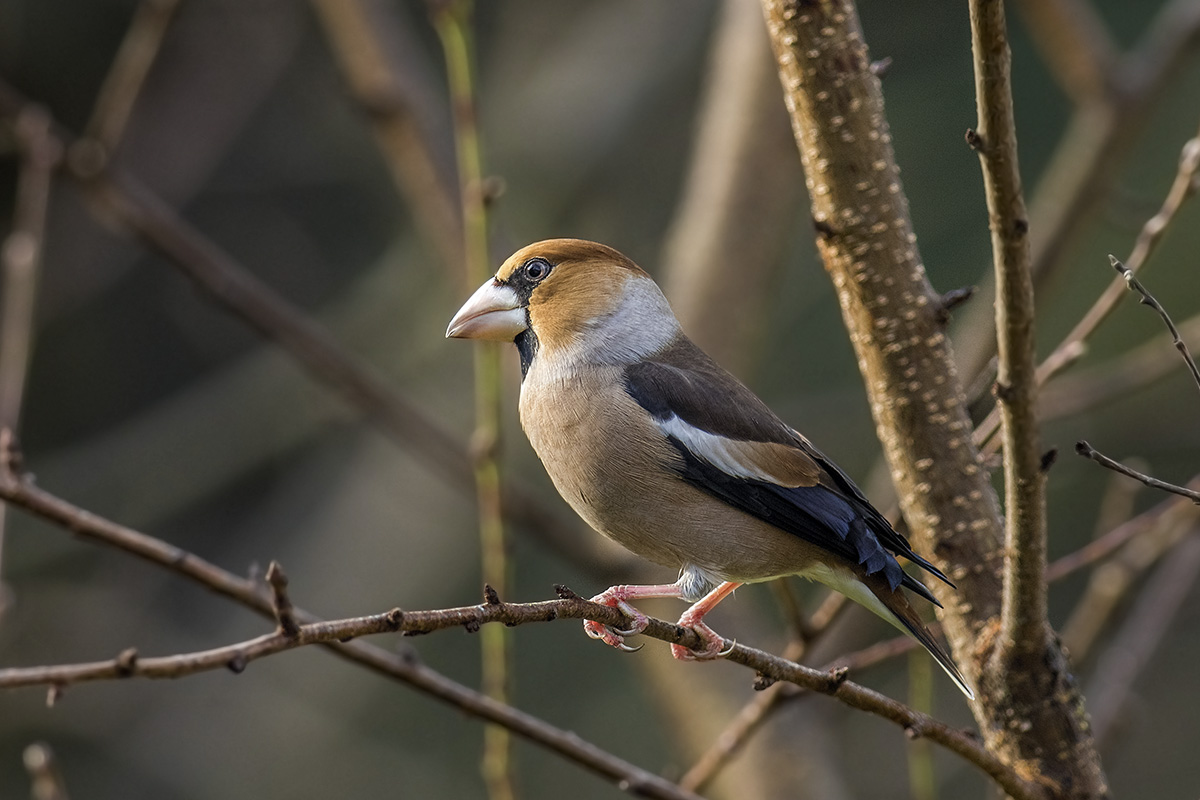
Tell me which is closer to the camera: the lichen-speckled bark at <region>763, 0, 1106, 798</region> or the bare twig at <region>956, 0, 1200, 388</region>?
the lichen-speckled bark at <region>763, 0, 1106, 798</region>

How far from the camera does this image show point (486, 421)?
315 centimetres

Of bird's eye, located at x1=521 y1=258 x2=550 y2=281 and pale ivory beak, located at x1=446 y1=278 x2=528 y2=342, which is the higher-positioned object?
bird's eye, located at x1=521 y1=258 x2=550 y2=281

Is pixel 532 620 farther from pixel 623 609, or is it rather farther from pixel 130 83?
pixel 130 83

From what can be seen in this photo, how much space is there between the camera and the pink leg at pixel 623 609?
219 centimetres

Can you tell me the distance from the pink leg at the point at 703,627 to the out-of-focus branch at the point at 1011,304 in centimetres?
57

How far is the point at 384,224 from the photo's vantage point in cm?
909

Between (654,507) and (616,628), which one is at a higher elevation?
(654,507)

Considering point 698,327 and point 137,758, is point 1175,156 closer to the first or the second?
point 698,327

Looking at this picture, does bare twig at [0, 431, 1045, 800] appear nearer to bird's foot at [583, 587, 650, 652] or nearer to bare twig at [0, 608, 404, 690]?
bird's foot at [583, 587, 650, 652]

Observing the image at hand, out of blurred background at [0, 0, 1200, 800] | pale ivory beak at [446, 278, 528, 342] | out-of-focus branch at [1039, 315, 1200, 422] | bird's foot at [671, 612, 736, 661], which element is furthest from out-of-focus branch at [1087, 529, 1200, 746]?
pale ivory beak at [446, 278, 528, 342]

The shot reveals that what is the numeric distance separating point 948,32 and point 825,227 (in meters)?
3.92

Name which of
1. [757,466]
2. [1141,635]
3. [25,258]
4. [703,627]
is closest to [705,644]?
[703,627]

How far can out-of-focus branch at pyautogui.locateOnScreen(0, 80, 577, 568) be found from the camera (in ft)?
12.3

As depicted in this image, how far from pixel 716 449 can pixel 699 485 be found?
10cm
